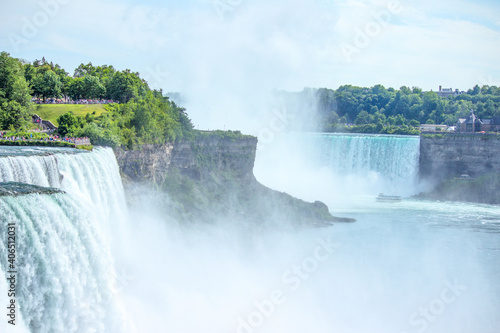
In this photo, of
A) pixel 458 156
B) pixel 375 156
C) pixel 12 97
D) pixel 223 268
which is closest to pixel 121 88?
pixel 12 97

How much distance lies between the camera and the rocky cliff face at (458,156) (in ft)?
203

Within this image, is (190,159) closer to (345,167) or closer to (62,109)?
(62,109)

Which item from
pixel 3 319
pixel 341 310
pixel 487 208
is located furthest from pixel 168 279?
pixel 487 208

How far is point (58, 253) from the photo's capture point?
56.4 ft

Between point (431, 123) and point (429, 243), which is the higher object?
point (431, 123)

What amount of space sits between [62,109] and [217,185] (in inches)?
504

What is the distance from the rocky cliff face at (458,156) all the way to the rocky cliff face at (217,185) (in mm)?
22204

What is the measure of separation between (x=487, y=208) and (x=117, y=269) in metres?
41.4

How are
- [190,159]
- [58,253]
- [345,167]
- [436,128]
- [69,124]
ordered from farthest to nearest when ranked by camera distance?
[436,128]
[345,167]
[190,159]
[69,124]
[58,253]

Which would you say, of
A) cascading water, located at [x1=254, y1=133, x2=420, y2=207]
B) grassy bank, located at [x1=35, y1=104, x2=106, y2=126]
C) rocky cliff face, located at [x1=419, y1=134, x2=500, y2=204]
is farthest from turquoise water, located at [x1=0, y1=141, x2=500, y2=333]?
cascading water, located at [x1=254, y1=133, x2=420, y2=207]

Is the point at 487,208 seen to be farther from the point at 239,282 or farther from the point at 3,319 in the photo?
the point at 3,319

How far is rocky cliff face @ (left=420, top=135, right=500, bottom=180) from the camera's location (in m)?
61.9

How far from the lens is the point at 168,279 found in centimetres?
2997

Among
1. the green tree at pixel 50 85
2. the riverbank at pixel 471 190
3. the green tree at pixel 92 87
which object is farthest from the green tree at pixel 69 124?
the riverbank at pixel 471 190
